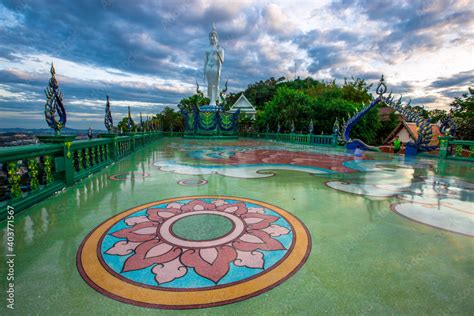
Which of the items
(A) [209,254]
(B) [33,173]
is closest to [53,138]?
(B) [33,173]

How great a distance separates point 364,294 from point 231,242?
3.72 feet

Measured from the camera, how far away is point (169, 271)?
1.82 metres

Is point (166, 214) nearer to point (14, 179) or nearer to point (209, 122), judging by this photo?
point (14, 179)

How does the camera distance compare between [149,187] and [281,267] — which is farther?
[149,187]

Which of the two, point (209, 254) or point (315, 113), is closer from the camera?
point (209, 254)

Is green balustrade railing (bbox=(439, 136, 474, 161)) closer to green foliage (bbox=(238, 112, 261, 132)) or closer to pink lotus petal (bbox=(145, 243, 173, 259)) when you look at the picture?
pink lotus petal (bbox=(145, 243, 173, 259))

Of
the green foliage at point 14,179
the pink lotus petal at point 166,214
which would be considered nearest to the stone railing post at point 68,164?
the green foliage at point 14,179

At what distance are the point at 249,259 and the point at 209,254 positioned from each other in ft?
1.14

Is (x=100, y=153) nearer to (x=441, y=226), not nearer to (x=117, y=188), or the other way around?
(x=117, y=188)

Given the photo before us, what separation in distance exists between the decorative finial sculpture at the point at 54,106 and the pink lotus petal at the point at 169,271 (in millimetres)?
3579

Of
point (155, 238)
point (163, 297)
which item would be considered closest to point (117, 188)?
point (155, 238)

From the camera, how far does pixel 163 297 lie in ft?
5.08

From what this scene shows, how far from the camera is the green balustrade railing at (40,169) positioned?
2947 millimetres

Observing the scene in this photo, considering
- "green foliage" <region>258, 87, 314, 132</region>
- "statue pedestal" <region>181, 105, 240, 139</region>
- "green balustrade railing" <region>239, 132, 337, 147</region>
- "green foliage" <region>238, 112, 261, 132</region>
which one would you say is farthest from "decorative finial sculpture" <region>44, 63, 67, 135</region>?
"green foliage" <region>238, 112, 261, 132</region>
